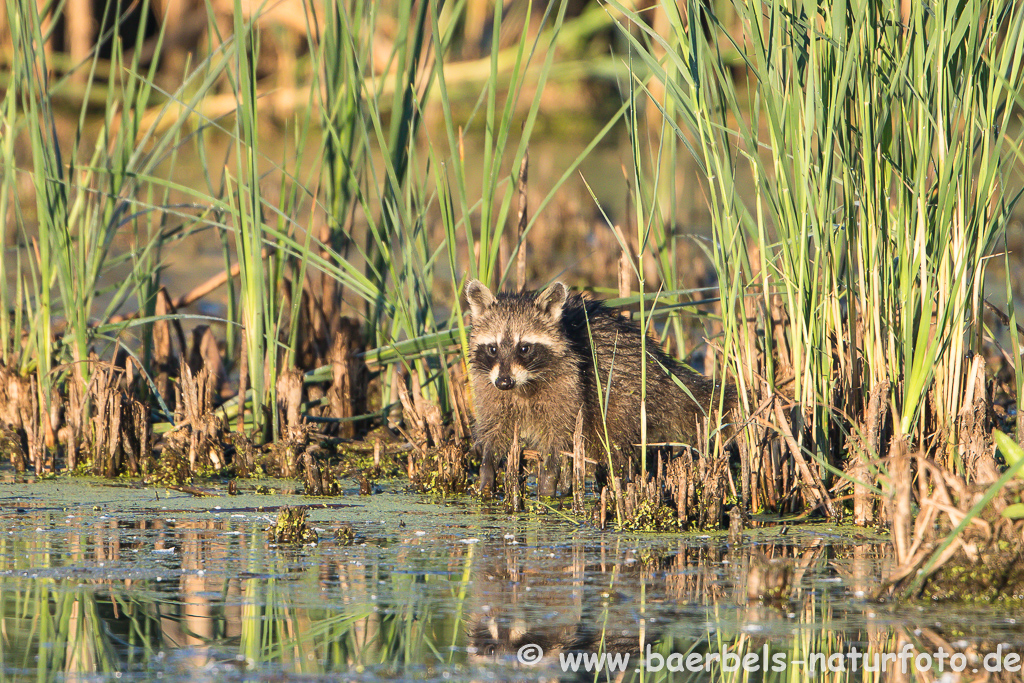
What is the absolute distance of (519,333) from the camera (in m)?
6.03

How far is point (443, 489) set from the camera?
5812mm

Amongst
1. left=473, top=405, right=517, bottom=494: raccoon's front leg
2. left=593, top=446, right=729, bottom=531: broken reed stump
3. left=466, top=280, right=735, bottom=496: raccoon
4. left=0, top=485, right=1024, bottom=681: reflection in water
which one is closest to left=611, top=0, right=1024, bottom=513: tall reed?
left=593, top=446, right=729, bottom=531: broken reed stump

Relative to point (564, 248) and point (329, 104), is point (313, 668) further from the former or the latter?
point (564, 248)

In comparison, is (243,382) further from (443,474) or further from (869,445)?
(869,445)

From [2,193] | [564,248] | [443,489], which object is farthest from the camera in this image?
[564,248]

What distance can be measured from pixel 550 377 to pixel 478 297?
530 millimetres

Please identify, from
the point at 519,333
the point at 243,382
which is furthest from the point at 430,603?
the point at 243,382

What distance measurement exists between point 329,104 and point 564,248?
230 inches

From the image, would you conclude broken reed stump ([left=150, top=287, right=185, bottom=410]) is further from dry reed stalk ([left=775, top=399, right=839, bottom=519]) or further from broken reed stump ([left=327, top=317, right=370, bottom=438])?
dry reed stalk ([left=775, top=399, right=839, bottom=519])

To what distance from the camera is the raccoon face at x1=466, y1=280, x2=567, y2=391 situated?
6.03 m

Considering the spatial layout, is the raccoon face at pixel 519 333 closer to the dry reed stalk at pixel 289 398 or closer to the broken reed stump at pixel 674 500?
the dry reed stalk at pixel 289 398

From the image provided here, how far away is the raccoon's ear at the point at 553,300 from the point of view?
6.08 metres

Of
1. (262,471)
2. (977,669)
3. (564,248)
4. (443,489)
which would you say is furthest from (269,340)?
(564,248)

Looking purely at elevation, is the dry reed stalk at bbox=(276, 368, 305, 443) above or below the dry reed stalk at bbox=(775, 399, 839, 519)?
above
